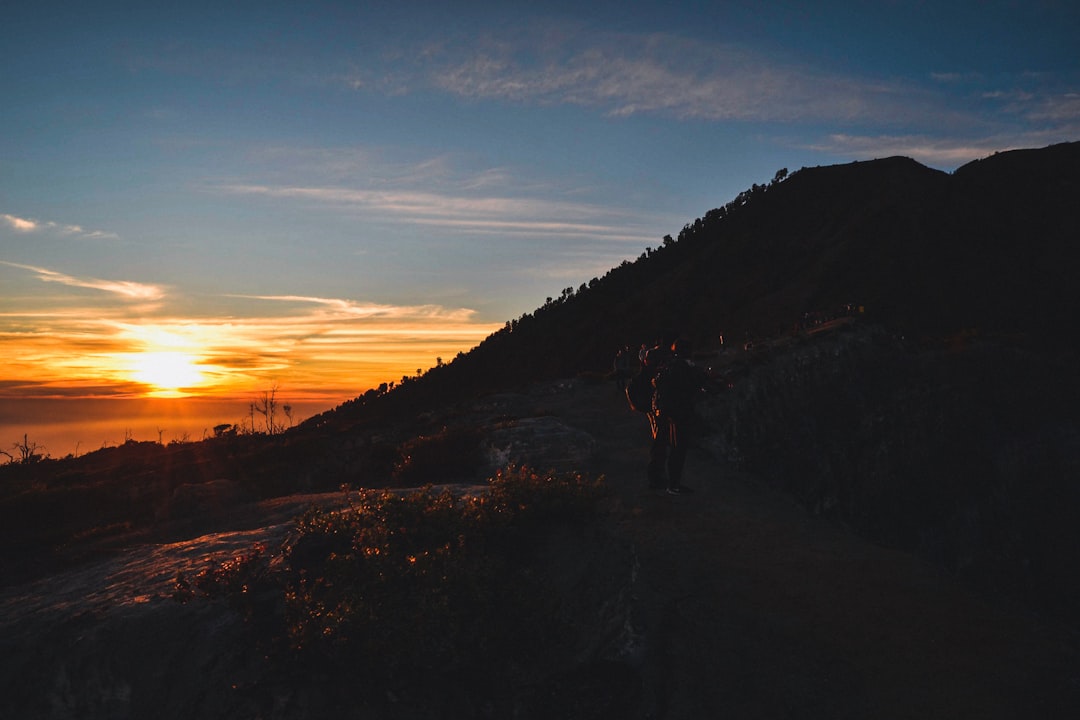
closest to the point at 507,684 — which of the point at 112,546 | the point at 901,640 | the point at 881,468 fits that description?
the point at 901,640

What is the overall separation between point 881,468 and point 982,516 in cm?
320

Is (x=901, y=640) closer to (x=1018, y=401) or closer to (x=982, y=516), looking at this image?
(x=982, y=516)

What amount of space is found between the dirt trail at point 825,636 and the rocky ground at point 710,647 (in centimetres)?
2

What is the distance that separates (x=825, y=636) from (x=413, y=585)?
3697 millimetres

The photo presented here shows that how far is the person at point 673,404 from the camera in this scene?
33.2 ft

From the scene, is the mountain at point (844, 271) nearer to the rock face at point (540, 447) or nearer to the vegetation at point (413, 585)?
the rock face at point (540, 447)

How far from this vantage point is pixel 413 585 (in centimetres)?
567

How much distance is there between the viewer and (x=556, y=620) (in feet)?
18.8

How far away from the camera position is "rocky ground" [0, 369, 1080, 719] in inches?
196

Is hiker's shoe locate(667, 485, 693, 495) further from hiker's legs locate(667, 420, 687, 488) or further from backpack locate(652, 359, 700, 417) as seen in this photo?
backpack locate(652, 359, 700, 417)

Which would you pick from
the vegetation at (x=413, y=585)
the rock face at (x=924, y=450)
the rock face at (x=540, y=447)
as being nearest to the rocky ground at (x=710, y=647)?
the vegetation at (x=413, y=585)

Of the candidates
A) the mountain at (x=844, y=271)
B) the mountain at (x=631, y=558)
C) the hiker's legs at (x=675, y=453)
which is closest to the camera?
the mountain at (x=631, y=558)

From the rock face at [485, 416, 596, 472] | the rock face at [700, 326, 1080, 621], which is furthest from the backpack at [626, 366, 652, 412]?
the rock face at [700, 326, 1080, 621]

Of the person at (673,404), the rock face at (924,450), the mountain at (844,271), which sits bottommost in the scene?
the rock face at (924,450)
